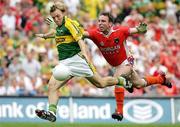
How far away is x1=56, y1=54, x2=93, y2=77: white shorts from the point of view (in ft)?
53.1

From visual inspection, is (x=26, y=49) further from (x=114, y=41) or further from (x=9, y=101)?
(x=114, y=41)

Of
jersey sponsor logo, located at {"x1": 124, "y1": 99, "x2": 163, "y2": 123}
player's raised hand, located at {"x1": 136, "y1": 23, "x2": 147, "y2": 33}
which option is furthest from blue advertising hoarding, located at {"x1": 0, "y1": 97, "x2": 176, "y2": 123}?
player's raised hand, located at {"x1": 136, "y1": 23, "x2": 147, "y2": 33}

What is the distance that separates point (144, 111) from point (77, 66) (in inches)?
295

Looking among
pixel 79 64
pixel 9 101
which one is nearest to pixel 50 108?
pixel 79 64

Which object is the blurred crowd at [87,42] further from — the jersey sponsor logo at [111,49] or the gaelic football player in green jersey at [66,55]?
the gaelic football player in green jersey at [66,55]

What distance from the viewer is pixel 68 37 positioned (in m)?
16.0

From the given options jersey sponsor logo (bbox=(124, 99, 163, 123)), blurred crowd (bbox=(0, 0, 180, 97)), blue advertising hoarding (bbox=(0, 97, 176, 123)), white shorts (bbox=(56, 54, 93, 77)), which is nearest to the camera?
white shorts (bbox=(56, 54, 93, 77))

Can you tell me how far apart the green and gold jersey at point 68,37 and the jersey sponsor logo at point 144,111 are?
286 inches

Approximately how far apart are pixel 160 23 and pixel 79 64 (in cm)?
1179

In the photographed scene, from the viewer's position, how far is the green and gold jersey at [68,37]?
1589 cm

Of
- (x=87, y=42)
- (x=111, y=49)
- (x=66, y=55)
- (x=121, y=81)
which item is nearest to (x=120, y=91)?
(x=121, y=81)

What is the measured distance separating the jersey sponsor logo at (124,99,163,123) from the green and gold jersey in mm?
7268

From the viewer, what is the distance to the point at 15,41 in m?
24.6

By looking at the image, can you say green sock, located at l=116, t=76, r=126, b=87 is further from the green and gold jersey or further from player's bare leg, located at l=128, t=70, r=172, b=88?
the green and gold jersey
